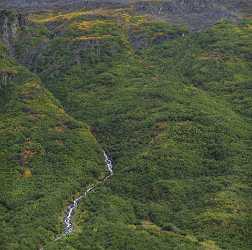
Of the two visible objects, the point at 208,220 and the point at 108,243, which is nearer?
the point at 108,243

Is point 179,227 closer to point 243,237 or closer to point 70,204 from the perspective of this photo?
point 243,237

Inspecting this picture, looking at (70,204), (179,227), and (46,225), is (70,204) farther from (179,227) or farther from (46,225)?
(179,227)

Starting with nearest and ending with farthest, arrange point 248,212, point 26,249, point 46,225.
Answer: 1. point 26,249
2. point 46,225
3. point 248,212

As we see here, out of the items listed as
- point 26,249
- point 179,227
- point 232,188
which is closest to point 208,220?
point 179,227

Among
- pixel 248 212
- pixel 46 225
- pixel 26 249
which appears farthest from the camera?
pixel 248 212

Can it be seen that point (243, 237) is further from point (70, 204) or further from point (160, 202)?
point (70, 204)

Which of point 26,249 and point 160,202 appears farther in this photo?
point 160,202

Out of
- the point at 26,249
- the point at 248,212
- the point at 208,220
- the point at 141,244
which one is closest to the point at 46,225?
the point at 26,249
